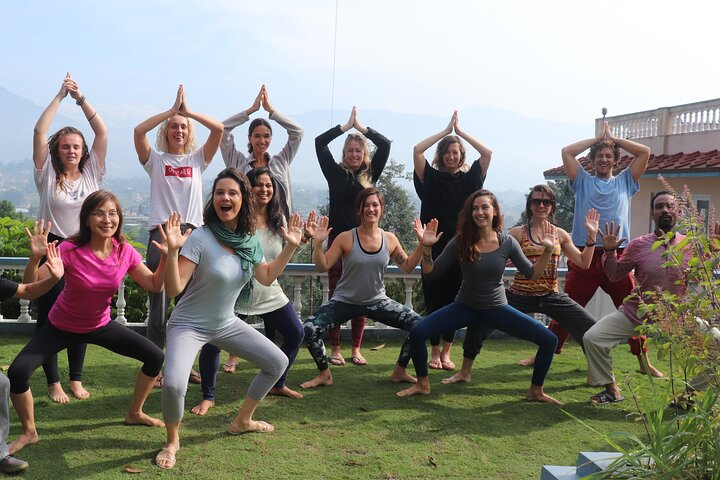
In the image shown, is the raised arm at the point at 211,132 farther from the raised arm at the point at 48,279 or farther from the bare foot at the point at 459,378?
the bare foot at the point at 459,378

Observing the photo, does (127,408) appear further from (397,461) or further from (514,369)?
(514,369)

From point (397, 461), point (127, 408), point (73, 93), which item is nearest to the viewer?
point (397, 461)

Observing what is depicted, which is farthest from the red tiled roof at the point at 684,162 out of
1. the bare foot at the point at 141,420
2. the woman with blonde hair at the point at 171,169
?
the bare foot at the point at 141,420

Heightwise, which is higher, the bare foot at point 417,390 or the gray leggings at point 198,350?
the gray leggings at point 198,350

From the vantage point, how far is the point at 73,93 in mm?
5266

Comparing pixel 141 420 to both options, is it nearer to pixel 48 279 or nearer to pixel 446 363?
pixel 48 279

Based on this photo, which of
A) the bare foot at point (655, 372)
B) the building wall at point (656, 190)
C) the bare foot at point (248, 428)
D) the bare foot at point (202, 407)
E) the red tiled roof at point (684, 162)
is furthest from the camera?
the building wall at point (656, 190)

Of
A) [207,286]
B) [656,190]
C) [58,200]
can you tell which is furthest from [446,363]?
[656,190]

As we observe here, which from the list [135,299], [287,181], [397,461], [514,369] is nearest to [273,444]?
[397,461]

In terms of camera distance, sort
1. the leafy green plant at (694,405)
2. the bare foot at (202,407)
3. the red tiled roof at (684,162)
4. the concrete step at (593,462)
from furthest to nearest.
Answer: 1. the red tiled roof at (684,162)
2. the bare foot at (202,407)
3. the concrete step at (593,462)
4. the leafy green plant at (694,405)

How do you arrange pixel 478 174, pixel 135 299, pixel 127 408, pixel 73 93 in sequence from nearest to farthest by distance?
pixel 127 408
pixel 73 93
pixel 478 174
pixel 135 299

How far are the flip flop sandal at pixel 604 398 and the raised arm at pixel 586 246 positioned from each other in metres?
0.99

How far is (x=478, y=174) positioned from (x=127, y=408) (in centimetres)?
333

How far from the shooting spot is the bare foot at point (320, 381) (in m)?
5.52
